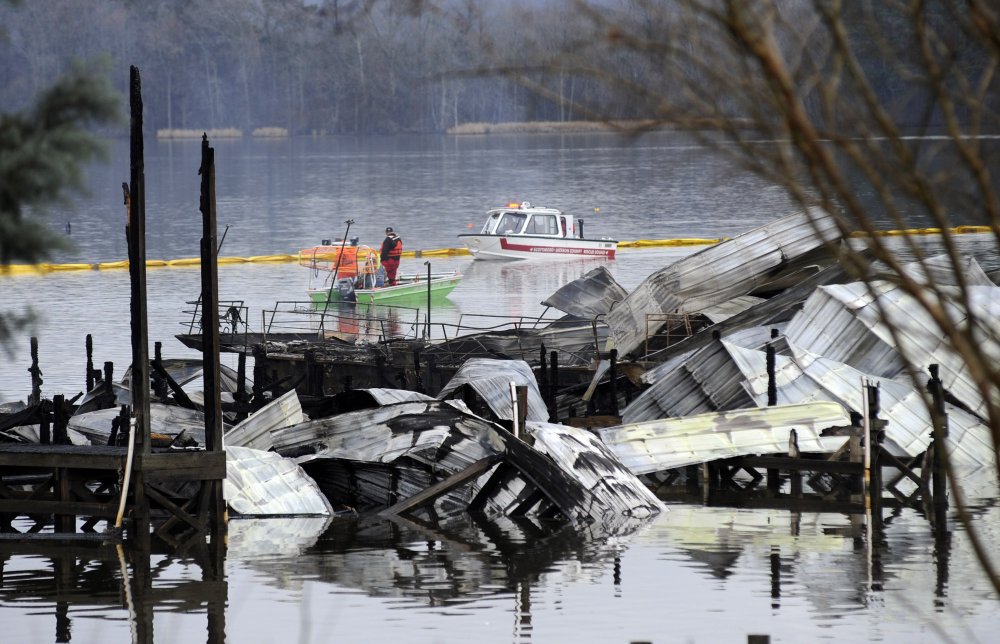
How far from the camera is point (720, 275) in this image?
34.8m

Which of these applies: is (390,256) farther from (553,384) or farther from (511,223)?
(553,384)

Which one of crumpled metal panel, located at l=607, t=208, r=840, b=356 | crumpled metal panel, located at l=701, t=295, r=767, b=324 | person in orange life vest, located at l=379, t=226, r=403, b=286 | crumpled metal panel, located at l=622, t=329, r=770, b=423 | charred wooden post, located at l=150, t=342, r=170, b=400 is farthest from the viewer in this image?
person in orange life vest, located at l=379, t=226, r=403, b=286

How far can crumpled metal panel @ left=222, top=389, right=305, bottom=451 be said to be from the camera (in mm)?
25672

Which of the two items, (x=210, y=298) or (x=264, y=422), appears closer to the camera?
(x=210, y=298)

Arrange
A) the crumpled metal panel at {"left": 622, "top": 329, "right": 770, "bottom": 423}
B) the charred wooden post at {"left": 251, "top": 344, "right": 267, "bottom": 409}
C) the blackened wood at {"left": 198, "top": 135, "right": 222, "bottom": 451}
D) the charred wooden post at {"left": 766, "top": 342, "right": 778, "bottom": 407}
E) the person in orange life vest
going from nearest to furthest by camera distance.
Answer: the blackened wood at {"left": 198, "top": 135, "right": 222, "bottom": 451}, the charred wooden post at {"left": 766, "top": 342, "right": 778, "bottom": 407}, the crumpled metal panel at {"left": 622, "top": 329, "right": 770, "bottom": 423}, the charred wooden post at {"left": 251, "top": 344, "right": 267, "bottom": 409}, the person in orange life vest

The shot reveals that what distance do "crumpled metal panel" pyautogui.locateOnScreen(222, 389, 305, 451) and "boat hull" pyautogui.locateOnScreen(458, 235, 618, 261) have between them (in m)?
48.0

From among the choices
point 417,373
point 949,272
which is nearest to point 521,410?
point 417,373

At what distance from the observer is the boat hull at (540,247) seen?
73.9 metres

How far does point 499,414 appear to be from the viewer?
27844mm

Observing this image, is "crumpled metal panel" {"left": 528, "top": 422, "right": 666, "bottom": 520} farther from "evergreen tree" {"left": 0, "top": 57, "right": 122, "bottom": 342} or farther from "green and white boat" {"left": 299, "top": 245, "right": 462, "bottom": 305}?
"green and white boat" {"left": 299, "top": 245, "right": 462, "bottom": 305}

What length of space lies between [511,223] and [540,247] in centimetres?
216

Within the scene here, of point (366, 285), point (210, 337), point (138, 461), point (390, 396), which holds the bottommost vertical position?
point (138, 461)

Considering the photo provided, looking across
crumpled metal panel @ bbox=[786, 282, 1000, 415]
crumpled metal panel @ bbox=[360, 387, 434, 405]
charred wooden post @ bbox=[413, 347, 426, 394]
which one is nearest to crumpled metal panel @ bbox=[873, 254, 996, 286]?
crumpled metal panel @ bbox=[786, 282, 1000, 415]

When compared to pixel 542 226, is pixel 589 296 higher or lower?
lower
